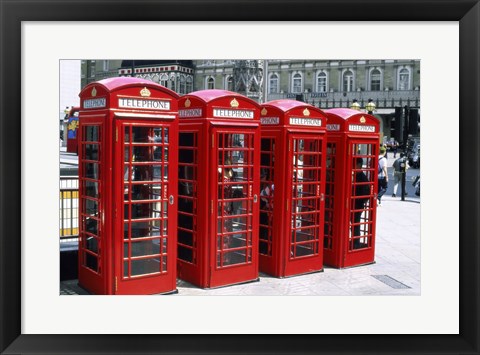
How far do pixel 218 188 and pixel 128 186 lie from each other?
1.08 m

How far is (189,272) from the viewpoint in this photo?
604 centimetres

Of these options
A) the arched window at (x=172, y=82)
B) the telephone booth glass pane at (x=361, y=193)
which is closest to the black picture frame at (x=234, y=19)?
the arched window at (x=172, y=82)

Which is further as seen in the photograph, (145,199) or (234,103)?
(234,103)

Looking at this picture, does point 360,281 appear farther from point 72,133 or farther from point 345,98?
point 345,98

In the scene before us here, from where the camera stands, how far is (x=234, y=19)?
4.21 metres

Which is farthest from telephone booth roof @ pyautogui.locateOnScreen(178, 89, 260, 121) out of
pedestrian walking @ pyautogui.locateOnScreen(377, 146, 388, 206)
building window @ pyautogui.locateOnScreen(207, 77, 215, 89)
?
pedestrian walking @ pyautogui.locateOnScreen(377, 146, 388, 206)

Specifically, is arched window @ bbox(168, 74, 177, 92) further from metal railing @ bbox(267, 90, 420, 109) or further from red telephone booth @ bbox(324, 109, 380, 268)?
metal railing @ bbox(267, 90, 420, 109)

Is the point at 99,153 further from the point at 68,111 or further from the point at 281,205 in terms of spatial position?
the point at 281,205

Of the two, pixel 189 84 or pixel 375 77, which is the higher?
pixel 375 77

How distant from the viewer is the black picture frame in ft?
13.6

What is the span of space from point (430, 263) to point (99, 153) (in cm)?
329

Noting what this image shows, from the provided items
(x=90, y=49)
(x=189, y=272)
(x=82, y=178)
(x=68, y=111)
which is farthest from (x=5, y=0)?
(x=189, y=272)

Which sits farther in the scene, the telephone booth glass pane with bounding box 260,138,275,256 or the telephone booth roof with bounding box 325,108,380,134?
the telephone booth roof with bounding box 325,108,380,134

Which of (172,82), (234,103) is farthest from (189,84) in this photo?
(234,103)
